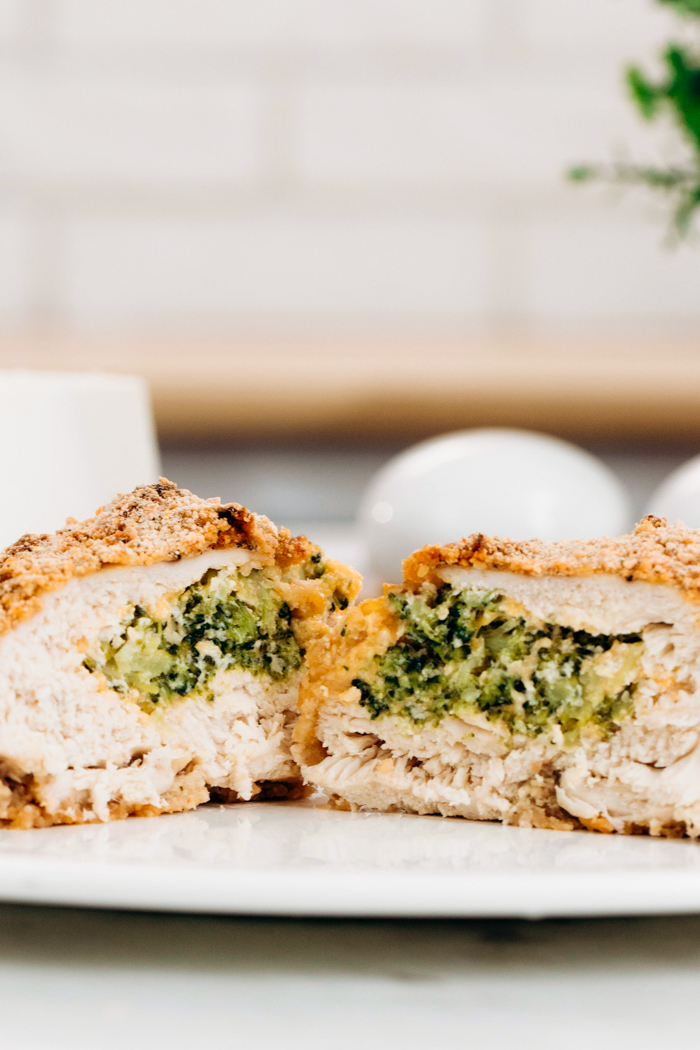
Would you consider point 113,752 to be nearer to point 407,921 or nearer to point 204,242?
point 407,921

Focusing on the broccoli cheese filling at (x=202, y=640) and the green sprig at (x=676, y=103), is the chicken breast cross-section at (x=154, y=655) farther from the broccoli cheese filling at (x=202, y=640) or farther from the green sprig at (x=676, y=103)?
the green sprig at (x=676, y=103)

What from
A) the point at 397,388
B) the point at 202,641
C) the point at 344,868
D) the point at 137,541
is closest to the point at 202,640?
the point at 202,641

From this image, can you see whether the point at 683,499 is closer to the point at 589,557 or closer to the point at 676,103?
the point at 676,103

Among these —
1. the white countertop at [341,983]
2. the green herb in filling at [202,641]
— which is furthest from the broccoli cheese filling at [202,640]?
the white countertop at [341,983]

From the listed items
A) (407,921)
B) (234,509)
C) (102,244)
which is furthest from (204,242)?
(407,921)

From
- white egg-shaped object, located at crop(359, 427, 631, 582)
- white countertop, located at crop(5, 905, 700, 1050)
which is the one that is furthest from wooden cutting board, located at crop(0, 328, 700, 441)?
white countertop, located at crop(5, 905, 700, 1050)

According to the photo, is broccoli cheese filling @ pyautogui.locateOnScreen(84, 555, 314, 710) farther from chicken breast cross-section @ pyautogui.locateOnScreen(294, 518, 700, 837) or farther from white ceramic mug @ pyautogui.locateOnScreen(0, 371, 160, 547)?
white ceramic mug @ pyautogui.locateOnScreen(0, 371, 160, 547)

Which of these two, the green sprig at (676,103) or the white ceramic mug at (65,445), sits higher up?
the green sprig at (676,103)
